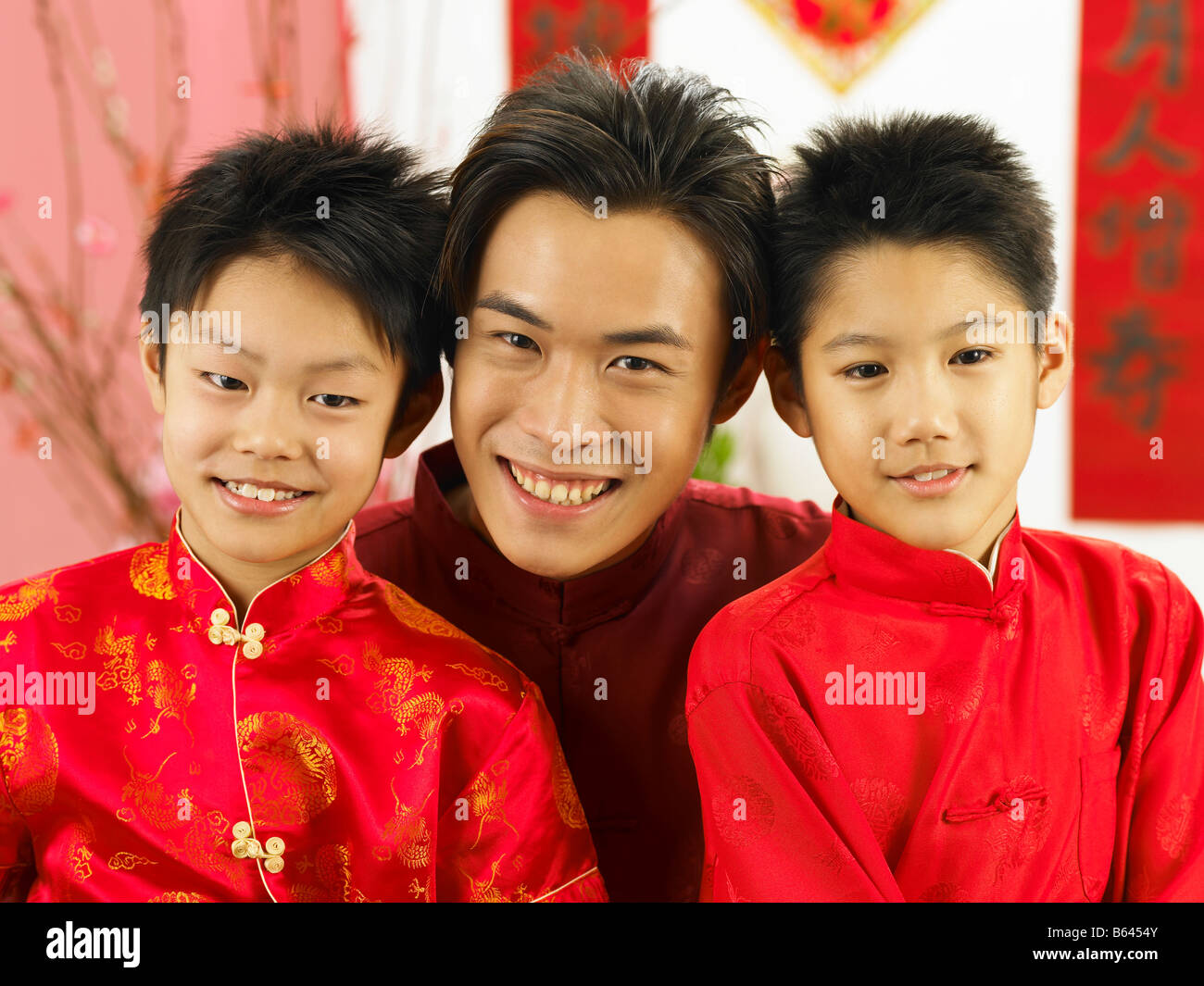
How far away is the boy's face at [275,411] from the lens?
915mm

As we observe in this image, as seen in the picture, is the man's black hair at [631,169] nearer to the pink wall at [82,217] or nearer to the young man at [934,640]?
the young man at [934,640]

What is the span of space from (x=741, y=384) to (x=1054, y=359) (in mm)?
297

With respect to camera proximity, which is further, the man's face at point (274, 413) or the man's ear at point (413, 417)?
the man's ear at point (413, 417)

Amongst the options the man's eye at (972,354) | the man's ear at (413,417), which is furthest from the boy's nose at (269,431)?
the man's eye at (972,354)

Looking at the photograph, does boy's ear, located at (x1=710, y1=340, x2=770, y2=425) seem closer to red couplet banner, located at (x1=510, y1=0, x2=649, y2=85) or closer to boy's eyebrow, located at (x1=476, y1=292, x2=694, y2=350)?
boy's eyebrow, located at (x1=476, y1=292, x2=694, y2=350)

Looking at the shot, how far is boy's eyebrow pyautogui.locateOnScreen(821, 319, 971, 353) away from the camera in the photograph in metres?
0.87

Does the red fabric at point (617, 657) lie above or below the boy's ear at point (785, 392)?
below

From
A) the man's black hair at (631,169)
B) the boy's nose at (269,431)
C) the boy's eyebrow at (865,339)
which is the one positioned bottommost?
the boy's nose at (269,431)

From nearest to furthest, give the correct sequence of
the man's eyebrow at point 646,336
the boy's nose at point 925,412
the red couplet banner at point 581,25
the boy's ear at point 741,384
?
the boy's nose at point 925,412
the man's eyebrow at point 646,336
the boy's ear at point 741,384
the red couplet banner at point 581,25

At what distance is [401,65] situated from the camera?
2.25m

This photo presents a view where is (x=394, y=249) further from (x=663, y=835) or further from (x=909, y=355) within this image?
(x=663, y=835)

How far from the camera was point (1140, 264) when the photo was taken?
1.86 metres
